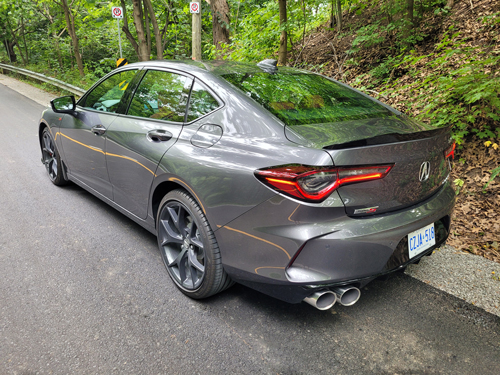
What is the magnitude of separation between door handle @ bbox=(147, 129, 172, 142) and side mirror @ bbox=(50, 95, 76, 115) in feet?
5.14

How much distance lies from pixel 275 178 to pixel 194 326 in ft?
3.64

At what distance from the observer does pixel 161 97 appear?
9.36 feet

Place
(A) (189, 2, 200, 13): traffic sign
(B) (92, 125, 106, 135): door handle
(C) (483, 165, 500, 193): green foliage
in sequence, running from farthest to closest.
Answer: (A) (189, 2, 200, 13): traffic sign
(C) (483, 165, 500, 193): green foliage
(B) (92, 125, 106, 135): door handle

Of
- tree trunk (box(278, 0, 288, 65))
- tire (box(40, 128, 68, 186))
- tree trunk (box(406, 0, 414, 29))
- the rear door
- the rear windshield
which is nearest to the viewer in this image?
the rear windshield

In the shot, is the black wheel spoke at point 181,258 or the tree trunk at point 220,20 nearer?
the black wheel spoke at point 181,258

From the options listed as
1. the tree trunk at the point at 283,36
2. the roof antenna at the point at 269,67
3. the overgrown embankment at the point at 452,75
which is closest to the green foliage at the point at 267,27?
the tree trunk at the point at 283,36

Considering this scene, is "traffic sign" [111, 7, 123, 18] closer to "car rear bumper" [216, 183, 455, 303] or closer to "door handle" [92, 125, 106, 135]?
"door handle" [92, 125, 106, 135]

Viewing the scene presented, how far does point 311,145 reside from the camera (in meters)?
1.91

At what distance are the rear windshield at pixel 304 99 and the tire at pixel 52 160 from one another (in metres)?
2.86

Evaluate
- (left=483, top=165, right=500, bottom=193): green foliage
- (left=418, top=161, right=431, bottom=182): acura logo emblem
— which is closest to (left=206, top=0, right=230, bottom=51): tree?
(left=483, top=165, right=500, bottom=193): green foliage

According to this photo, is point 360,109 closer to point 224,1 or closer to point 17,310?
point 17,310

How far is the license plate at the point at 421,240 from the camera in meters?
2.13

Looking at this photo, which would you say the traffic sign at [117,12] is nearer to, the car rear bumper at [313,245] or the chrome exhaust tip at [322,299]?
the car rear bumper at [313,245]

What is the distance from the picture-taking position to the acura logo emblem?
2107 millimetres
